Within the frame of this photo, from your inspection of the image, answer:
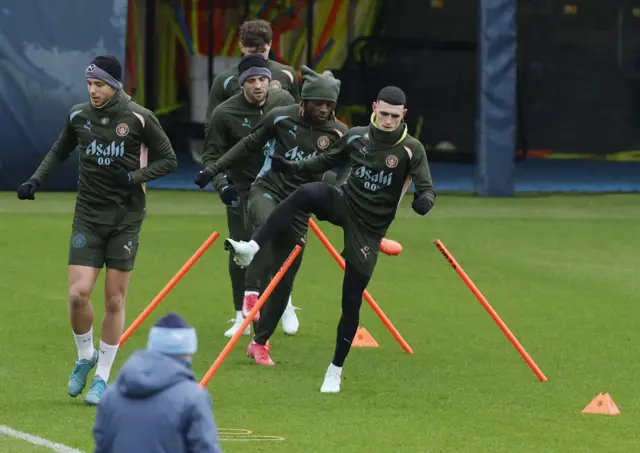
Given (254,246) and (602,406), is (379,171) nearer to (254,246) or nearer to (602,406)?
(254,246)

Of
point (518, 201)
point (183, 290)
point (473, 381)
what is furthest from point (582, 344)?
point (518, 201)

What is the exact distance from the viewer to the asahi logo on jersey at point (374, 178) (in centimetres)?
1065

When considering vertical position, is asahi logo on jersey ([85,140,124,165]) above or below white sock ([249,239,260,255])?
above

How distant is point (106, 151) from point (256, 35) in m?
2.86

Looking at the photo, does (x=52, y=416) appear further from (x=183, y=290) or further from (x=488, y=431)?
(x=183, y=290)

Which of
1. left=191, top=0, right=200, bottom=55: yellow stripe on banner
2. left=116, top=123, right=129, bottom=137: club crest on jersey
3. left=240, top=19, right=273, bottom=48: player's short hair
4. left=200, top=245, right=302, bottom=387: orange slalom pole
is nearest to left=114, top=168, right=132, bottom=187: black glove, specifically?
left=116, top=123, right=129, bottom=137: club crest on jersey

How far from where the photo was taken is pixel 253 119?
→ 12500 millimetres

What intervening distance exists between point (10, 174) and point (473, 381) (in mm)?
13536

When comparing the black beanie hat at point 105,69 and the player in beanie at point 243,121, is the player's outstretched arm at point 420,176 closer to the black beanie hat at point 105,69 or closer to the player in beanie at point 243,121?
the player in beanie at point 243,121

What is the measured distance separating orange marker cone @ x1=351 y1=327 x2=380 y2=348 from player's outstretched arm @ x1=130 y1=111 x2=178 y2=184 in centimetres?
306

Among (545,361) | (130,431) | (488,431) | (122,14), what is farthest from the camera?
(122,14)

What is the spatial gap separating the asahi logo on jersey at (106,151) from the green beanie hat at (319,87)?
64.6 inches

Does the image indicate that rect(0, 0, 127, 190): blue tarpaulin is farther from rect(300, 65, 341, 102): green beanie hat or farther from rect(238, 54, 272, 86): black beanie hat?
→ rect(300, 65, 341, 102): green beanie hat

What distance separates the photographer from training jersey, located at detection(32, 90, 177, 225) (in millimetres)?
10117
